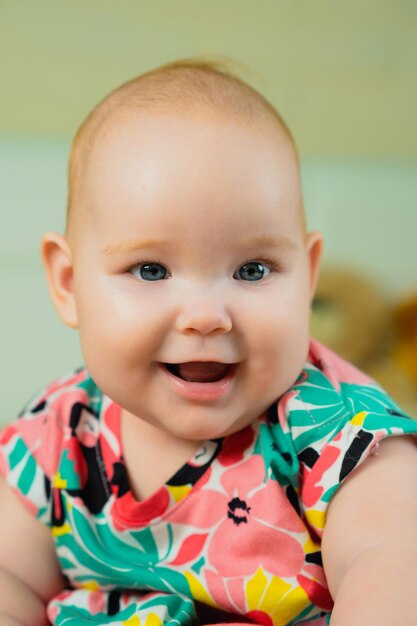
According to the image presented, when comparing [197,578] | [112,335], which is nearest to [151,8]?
[112,335]

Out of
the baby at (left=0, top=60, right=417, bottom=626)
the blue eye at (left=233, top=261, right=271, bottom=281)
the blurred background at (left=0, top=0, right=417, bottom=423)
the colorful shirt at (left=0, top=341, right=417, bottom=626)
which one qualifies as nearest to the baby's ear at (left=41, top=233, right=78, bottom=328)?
the baby at (left=0, top=60, right=417, bottom=626)

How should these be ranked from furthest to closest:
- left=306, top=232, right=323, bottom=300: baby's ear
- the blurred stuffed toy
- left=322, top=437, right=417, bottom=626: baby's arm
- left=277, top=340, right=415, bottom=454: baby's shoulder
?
the blurred stuffed toy, left=306, top=232, right=323, bottom=300: baby's ear, left=277, top=340, right=415, bottom=454: baby's shoulder, left=322, top=437, right=417, bottom=626: baby's arm

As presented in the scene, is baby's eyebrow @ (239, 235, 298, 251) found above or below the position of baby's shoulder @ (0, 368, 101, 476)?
above

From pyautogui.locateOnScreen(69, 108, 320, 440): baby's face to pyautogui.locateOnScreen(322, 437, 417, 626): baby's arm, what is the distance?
115mm

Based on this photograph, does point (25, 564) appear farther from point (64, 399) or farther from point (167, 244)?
point (167, 244)

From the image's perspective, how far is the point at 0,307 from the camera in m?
1.34

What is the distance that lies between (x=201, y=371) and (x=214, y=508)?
159 millimetres

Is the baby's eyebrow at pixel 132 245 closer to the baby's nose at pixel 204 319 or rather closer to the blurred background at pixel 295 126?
the baby's nose at pixel 204 319

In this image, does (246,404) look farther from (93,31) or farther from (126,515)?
(93,31)

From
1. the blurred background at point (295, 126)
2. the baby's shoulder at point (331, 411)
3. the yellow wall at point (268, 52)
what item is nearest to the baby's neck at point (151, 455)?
the baby's shoulder at point (331, 411)

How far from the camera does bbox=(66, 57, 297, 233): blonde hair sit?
2.48 feet

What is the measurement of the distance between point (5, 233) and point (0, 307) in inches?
4.8

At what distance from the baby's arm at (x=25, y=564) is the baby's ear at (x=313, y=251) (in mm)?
390

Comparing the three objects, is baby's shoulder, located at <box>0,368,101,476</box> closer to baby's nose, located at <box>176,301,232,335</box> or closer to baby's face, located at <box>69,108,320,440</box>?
baby's face, located at <box>69,108,320,440</box>
